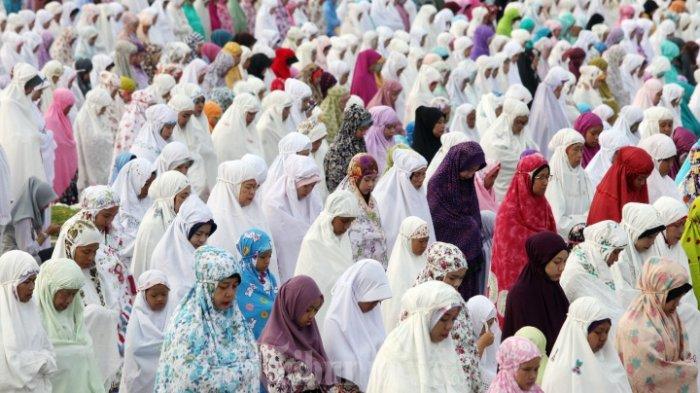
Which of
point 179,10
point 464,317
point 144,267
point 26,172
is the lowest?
point 179,10

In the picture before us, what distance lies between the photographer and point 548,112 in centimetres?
1605

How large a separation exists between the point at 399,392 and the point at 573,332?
966mm

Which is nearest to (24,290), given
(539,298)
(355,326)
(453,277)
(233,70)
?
(355,326)

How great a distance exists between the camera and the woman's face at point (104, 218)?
991cm

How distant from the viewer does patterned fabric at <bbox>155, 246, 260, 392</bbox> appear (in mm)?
7977

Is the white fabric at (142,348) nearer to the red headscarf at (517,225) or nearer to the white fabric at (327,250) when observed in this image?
the white fabric at (327,250)

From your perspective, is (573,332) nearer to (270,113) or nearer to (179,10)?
(270,113)

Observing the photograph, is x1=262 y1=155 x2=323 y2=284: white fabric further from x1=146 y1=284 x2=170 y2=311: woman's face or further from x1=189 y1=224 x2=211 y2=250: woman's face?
x1=146 y1=284 x2=170 y2=311: woman's face

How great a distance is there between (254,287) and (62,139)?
6213 millimetres

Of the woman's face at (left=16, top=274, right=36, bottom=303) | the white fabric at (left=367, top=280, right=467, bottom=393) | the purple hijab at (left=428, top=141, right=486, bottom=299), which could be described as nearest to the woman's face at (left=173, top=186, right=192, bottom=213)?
the purple hijab at (left=428, top=141, right=486, bottom=299)

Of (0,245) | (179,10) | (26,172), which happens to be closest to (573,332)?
(0,245)

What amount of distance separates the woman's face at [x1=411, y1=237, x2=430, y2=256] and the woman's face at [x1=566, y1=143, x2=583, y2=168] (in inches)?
94.8

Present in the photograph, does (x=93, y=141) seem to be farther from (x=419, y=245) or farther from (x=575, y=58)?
(x=575, y=58)

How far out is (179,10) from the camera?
21.4m
